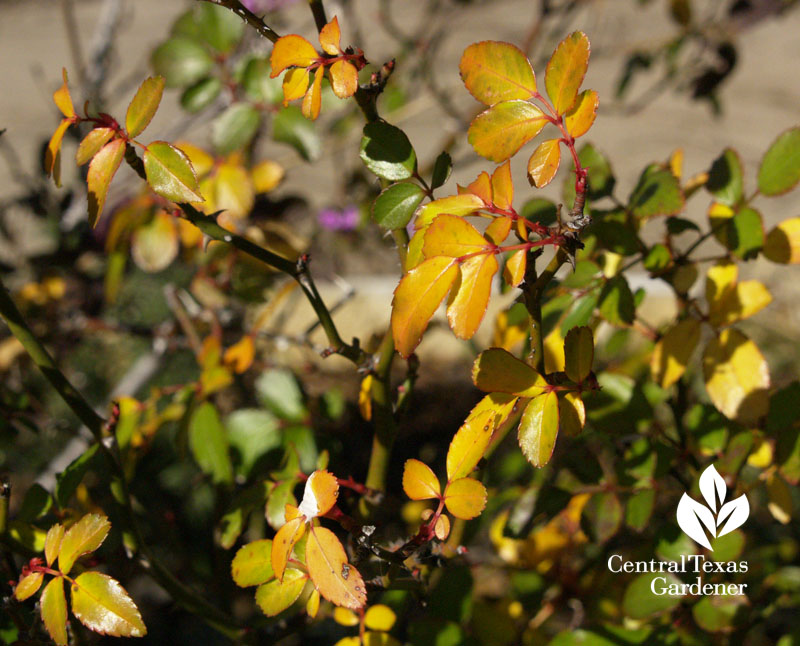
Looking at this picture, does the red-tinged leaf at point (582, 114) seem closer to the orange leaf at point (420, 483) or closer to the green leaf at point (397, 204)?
the green leaf at point (397, 204)

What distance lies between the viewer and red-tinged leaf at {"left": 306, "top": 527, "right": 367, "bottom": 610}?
0.42 m

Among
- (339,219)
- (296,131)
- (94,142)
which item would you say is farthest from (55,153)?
(339,219)

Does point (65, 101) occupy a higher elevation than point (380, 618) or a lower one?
higher

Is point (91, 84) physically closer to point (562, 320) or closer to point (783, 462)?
point (562, 320)

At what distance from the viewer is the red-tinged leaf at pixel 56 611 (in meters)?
0.45

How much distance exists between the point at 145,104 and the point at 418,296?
0.73ft

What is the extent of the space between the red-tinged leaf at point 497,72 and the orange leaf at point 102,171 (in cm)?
22

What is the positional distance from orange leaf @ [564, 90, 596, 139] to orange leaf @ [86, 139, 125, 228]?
278 millimetres

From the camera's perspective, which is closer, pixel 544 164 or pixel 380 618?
pixel 544 164

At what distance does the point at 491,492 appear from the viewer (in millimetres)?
778

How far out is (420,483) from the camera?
46 cm

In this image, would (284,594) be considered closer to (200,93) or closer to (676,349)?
(676,349)

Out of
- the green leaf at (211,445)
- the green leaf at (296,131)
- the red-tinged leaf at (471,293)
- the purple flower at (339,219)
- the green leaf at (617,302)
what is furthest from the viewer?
the purple flower at (339,219)

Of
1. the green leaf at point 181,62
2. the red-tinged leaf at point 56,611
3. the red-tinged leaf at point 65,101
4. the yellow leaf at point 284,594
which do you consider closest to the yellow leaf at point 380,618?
the yellow leaf at point 284,594
